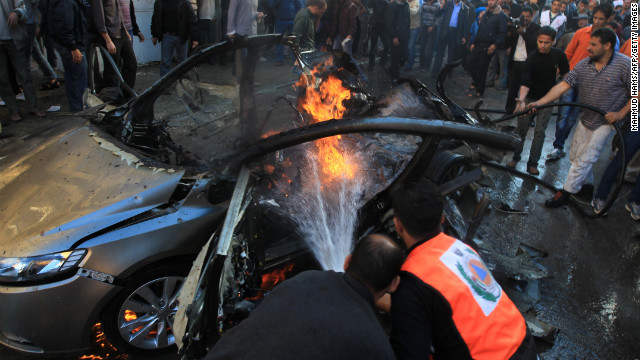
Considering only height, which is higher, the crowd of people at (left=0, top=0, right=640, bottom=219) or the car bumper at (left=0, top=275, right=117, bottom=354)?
the crowd of people at (left=0, top=0, right=640, bottom=219)

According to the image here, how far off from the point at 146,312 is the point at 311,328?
1.75 m

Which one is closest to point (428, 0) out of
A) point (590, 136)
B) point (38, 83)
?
point (590, 136)

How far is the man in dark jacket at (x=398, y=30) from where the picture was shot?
9.77m

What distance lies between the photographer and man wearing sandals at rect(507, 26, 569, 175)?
5.47 m

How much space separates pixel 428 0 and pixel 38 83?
9160mm

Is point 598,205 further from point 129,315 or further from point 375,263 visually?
point 129,315

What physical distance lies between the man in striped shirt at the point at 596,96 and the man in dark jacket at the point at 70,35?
245 inches

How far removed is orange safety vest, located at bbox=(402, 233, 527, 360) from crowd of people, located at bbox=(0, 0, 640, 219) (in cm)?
254

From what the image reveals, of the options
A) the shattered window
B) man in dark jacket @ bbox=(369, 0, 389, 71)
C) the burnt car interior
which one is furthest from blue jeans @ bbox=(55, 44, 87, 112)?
man in dark jacket @ bbox=(369, 0, 389, 71)

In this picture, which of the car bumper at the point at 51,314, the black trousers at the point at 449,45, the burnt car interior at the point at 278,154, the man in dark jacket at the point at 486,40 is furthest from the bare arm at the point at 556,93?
the black trousers at the point at 449,45

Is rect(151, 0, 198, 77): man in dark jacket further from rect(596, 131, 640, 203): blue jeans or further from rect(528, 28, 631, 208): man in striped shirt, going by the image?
rect(596, 131, 640, 203): blue jeans

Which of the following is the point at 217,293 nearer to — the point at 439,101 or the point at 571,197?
the point at 439,101

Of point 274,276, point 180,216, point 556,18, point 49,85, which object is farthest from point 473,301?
point 556,18

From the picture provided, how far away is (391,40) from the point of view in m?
9.95
